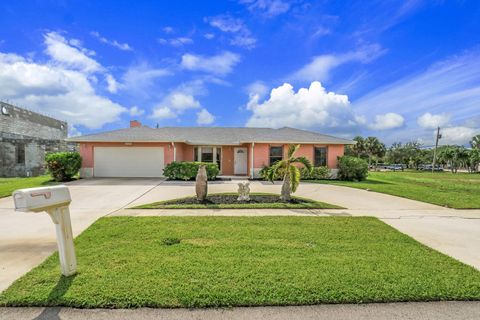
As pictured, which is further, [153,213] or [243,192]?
[243,192]

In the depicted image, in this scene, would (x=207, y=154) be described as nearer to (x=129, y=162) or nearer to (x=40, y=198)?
(x=129, y=162)

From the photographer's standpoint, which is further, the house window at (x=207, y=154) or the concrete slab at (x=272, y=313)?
the house window at (x=207, y=154)

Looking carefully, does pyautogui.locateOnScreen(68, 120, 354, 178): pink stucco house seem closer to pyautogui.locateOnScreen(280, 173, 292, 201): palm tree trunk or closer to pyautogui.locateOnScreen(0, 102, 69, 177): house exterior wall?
pyautogui.locateOnScreen(0, 102, 69, 177): house exterior wall

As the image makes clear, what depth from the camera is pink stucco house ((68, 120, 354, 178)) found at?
16.6 meters

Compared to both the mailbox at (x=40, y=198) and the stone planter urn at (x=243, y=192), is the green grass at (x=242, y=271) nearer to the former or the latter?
the mailbox at (x=40, y=198)

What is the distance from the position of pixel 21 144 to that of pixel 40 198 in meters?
25.3

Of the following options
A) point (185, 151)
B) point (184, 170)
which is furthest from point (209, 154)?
point (184, 170)

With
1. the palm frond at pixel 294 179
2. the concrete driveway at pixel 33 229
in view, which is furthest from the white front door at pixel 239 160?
the palm frond at pixel 294 179

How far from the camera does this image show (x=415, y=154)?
171ft

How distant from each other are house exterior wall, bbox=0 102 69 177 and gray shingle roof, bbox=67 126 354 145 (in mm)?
6930

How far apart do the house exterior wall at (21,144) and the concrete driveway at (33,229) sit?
15.1 m

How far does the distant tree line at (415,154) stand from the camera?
134ft

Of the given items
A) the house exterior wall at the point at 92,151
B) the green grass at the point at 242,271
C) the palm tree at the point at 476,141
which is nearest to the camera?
the green grass at the point at 242,271

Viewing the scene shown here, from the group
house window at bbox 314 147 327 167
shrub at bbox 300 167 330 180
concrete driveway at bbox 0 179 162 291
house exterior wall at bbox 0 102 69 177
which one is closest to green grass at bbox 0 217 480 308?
concrete driveway at bbox 0 179 162 291
